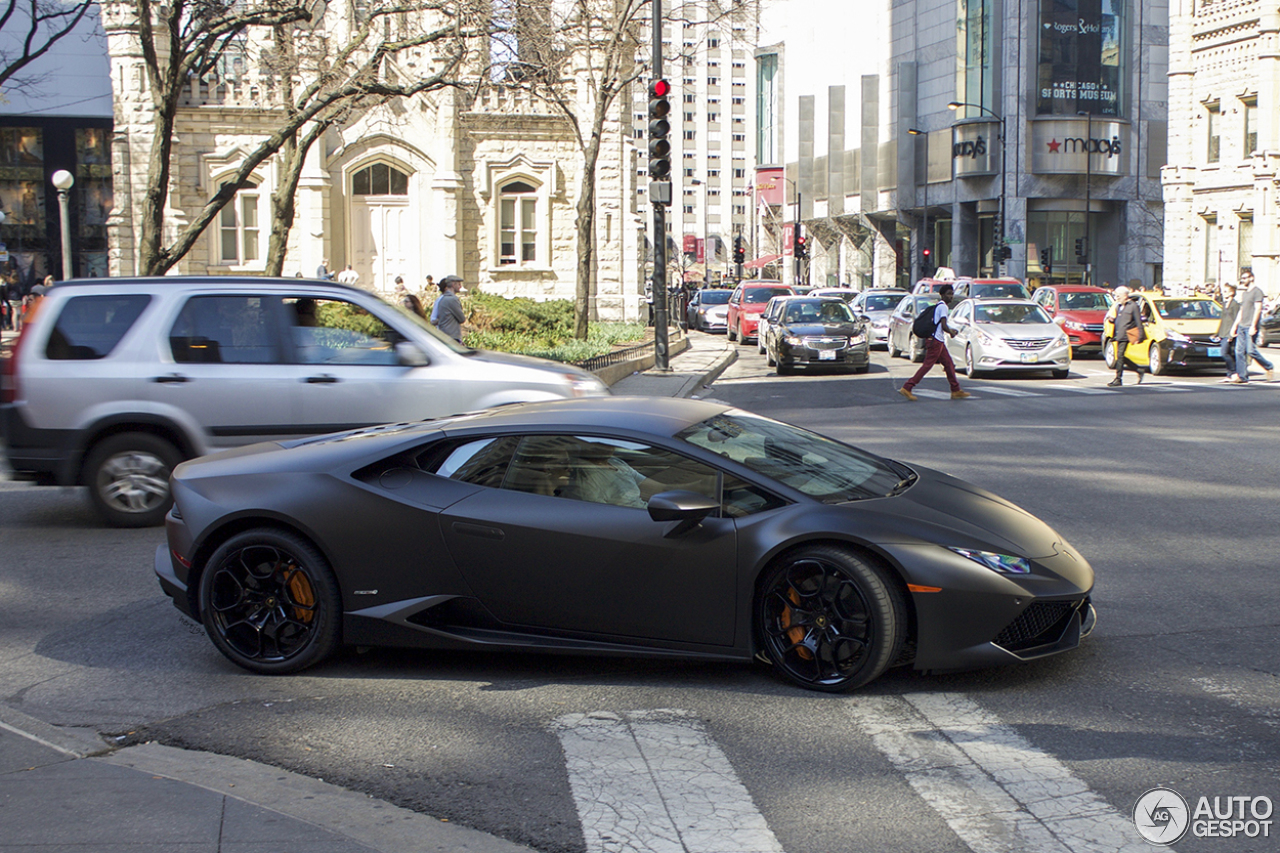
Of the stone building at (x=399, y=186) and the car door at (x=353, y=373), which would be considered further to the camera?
the stone building at (x=399, y=186)

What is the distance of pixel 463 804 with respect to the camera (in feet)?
13.5

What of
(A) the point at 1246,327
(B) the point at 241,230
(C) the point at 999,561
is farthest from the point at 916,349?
(C) the point at 999,561

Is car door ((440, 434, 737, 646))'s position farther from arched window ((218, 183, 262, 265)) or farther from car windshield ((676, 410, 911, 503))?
arched window ((218, 183, 262, 265))

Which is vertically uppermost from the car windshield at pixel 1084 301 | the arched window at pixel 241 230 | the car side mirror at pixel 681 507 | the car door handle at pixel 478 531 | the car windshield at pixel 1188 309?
the arched window at pixel 241 230

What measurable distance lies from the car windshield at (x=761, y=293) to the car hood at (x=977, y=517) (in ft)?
109

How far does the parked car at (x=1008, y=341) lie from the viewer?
73.6 feet

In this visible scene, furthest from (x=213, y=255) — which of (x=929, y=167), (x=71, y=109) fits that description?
(x=929, y=167)

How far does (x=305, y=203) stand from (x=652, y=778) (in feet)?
105

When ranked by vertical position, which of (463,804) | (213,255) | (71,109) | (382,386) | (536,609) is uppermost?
(71,109)

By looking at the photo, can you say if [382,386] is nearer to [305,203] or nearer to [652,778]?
[652,778]

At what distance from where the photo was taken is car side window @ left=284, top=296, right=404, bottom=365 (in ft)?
30.8

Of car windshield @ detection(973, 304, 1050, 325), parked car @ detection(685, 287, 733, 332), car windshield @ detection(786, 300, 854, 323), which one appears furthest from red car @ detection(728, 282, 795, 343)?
car windshield @ detection(973, 304, 1050, 325)

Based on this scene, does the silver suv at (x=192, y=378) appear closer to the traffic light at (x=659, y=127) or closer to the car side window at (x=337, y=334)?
the car side window at (x=337, y=334)

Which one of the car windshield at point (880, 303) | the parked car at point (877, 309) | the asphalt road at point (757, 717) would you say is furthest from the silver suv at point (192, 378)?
the car windshield at point (880, 303)
